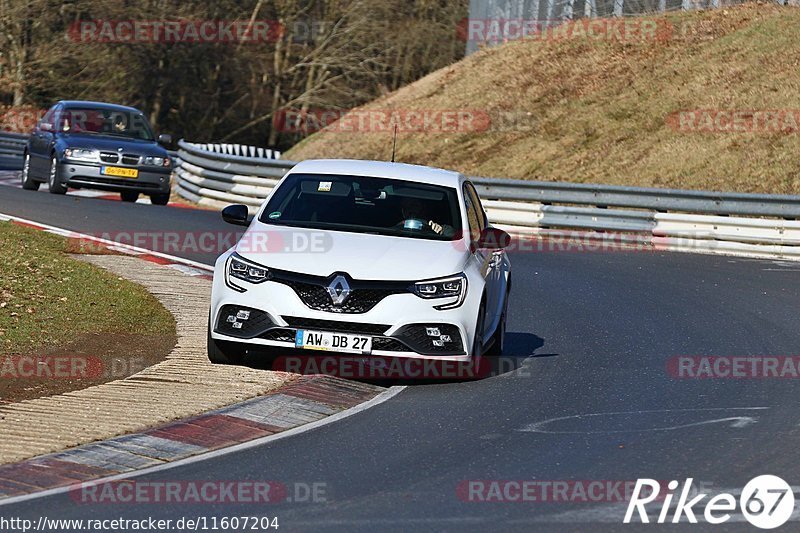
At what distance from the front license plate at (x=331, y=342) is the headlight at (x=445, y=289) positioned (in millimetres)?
537

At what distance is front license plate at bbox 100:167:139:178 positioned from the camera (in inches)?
974

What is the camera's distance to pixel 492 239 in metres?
11.0

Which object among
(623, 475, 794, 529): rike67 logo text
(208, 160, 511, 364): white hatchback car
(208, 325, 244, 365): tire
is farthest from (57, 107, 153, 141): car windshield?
(623, 475, 794, 529): rike67 logo text

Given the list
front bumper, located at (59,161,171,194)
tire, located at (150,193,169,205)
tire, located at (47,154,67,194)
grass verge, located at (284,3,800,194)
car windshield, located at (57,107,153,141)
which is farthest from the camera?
grass verge, located at (284,3,800,194)

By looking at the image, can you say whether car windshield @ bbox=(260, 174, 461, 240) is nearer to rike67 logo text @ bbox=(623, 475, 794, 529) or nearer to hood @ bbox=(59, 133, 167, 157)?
rike67 logo text @ bbox=(623, 475, 794, 529)

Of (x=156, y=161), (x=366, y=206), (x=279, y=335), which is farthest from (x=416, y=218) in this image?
(x=156, y=161)

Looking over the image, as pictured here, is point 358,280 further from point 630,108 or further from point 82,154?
point 630,108

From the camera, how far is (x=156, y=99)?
178 ft

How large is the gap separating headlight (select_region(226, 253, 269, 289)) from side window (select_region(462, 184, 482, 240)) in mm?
1837

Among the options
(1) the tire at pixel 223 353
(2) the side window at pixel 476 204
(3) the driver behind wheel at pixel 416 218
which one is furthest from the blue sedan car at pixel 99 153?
(1) the tire at pixel 223 353

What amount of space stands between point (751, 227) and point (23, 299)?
13.0 metres

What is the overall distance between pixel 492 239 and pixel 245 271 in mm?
2042

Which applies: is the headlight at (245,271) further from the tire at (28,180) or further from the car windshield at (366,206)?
the tire at (28,180)

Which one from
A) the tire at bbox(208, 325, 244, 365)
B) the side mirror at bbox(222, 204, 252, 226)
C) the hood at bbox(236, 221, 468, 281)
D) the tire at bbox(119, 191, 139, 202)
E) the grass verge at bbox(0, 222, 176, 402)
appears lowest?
the tire at bbox(119, 191, 139, 202)
